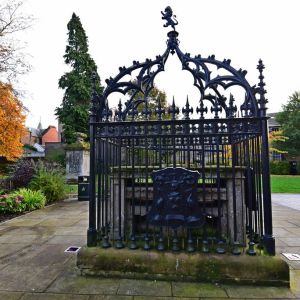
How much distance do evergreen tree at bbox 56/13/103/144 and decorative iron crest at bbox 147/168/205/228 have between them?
22.7 meters

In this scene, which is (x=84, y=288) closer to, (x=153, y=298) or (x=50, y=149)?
(x=153, y=298)

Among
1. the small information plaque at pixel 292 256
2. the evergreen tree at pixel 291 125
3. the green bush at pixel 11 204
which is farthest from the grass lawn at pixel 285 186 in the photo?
the evergreen tree at pixel 291 125

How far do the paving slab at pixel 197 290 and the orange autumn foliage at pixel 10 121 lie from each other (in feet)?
52.4

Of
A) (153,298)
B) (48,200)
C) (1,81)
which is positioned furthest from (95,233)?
(1,81)

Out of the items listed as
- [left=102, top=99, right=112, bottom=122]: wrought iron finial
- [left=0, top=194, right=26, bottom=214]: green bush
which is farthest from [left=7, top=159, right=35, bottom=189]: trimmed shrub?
[left=102, top=99, right=112, bottom=122]: wrought iron finial

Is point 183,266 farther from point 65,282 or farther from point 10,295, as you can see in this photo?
point 10,295

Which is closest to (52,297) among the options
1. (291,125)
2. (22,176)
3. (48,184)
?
(48,184)

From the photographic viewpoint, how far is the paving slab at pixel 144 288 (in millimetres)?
2365

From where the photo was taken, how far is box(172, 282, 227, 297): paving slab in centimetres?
233

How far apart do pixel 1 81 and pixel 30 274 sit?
1503 centimetres

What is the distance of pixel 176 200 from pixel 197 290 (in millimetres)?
937

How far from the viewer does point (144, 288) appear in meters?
2.47

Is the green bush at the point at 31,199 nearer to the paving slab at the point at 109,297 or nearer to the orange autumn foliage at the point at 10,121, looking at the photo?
the paving slab at the point at 109,297

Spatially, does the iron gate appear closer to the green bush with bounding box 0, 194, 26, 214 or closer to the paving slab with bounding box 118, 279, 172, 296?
the paving slab with bounding box 118, 279, 172, 296
